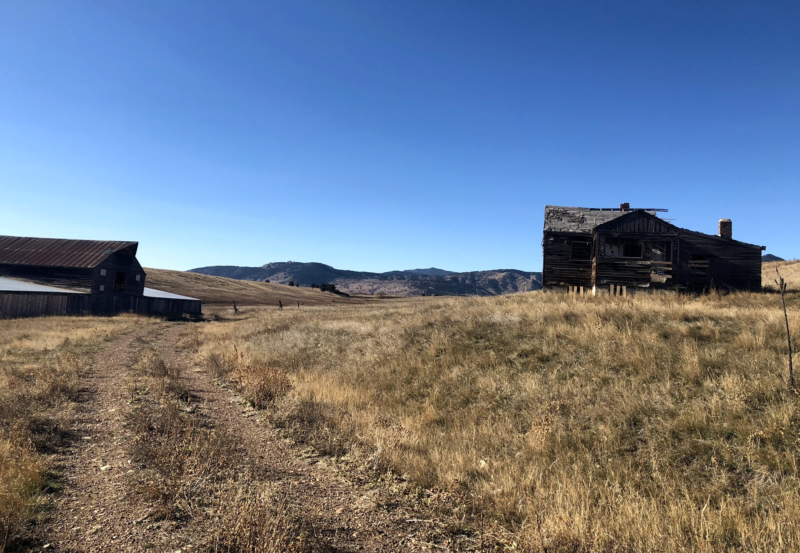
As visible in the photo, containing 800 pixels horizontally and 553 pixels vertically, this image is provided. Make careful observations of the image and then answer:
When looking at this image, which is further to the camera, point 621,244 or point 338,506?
point 621,244

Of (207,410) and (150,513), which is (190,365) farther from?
(150,513)

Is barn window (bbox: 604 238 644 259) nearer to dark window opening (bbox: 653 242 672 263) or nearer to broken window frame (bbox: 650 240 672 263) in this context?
broken window frame (bbox: 650 240 672 263)

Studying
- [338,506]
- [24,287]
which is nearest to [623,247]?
[338,506]

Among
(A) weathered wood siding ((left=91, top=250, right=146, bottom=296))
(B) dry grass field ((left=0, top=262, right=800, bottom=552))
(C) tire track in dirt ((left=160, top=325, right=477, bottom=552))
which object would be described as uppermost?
(A) weathered wood siding ((left=91, top=250, right=146, bottom=296))

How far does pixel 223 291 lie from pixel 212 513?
262ft

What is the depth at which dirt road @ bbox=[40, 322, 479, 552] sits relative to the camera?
4.22 meters

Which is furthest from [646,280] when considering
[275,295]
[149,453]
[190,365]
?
[275,295]

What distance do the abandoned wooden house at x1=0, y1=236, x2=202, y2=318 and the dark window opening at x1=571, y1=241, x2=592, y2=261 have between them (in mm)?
40669

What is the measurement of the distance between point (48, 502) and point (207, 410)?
4.50 m

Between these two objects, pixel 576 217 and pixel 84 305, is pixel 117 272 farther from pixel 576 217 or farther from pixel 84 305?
pixel 576 217

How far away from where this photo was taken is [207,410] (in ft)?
30.5

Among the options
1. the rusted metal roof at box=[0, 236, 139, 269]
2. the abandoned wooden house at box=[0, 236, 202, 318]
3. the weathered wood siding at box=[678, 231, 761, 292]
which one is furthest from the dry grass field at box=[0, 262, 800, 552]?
the rusted metal roof at box=[0, 236, 139, 269]

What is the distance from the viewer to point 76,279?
1614 inches

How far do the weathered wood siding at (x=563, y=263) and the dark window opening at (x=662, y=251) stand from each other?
387 centimetres
